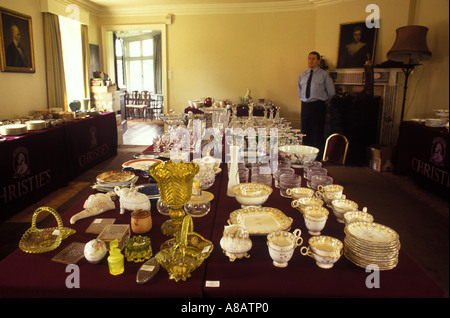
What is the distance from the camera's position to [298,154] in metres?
2.30

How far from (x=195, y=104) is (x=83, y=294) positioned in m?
5.18

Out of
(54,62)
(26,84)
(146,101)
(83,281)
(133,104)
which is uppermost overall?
(54,62)

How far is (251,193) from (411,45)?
3.68m

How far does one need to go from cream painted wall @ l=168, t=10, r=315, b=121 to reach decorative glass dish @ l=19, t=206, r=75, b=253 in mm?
6043

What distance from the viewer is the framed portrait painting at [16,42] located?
4180 millimetres

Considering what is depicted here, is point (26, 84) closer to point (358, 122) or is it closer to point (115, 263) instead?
point (115, 263)

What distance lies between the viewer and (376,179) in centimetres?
438

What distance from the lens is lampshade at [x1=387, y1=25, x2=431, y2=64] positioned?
390cm

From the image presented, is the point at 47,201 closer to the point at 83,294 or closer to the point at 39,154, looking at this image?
the point at 39,154

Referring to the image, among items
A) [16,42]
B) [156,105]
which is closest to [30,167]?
[16,42]

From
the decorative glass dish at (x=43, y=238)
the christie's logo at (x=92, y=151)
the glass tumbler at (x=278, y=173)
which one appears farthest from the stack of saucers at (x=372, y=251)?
the christie's logo at (x=92, y=151)

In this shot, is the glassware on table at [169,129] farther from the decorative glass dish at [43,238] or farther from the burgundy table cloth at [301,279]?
the burgundy table cloth at [301,279]

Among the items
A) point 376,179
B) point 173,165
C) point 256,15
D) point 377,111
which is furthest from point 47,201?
point 256,15

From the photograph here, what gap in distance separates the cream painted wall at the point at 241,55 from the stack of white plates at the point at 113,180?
539 centimetres
